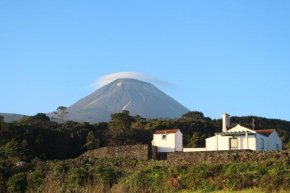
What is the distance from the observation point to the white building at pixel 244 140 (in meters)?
34.2

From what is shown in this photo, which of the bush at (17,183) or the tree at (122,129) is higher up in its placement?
the tree at (122,129)

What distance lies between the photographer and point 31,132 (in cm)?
4041

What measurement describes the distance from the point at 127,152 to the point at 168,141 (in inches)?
229

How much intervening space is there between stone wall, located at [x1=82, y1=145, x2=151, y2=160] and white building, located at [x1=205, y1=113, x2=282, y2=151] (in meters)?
7.52

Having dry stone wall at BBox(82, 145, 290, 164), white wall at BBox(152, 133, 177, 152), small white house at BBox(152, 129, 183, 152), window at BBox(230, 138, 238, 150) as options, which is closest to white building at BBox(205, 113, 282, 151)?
window at BBox(230, 138, 238, 150)

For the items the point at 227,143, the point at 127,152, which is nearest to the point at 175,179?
the point at 127,152

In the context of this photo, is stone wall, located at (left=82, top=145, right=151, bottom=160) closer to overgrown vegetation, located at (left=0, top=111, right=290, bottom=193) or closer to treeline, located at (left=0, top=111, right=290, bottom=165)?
overgrown vegetation, located at (left=0, top=111, right=290, bottom=193)

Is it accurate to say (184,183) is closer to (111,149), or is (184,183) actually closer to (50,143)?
(111,149)

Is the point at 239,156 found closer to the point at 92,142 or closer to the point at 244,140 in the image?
the point at 244,140

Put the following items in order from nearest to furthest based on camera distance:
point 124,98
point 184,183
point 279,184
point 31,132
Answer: point 279,184 < point 184,183 < point 31,132 < point 124,98

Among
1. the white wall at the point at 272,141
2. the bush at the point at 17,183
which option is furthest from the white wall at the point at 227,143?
the bush at the point at 17,183

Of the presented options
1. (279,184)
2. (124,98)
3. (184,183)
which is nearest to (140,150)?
(184,183)

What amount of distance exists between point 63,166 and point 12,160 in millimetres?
10018

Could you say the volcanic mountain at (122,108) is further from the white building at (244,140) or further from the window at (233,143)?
Answer: the window at (233,143)
